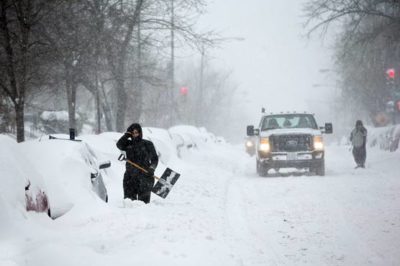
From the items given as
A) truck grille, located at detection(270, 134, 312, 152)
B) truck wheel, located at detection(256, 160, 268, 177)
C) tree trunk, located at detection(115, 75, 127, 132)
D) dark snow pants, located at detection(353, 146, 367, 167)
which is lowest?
truck wheel, located at detection(256, 160, 268, 177)

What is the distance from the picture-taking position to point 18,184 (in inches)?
251

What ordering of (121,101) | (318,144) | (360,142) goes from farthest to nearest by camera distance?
(360,142)
(121,101)
(318,144)

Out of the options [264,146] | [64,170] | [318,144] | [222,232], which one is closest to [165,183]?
[222,232]

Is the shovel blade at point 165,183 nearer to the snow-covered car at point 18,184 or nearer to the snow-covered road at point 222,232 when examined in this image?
the snow-covered road at point 222,232

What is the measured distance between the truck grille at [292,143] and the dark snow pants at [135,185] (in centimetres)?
841

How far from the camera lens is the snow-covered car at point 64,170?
8.21 meters

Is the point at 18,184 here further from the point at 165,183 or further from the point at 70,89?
the point at 70,89

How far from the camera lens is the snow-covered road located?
6561 millimetres

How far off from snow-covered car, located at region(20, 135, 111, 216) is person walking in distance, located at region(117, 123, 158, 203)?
3.03 ft

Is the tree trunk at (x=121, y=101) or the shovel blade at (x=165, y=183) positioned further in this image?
the tree trunk at (x=121, y=101)

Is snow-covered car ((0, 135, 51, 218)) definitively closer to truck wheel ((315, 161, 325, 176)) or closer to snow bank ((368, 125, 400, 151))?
→ truck wheel ((315, 161, 325, 176))

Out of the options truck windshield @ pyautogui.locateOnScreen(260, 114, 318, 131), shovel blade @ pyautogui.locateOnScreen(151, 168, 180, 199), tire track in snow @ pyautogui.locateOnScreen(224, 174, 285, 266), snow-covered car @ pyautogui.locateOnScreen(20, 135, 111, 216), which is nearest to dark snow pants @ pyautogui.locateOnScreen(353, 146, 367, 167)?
truck windshield @ pyautogui.locateOnScreen(260, 114, 318, 131)

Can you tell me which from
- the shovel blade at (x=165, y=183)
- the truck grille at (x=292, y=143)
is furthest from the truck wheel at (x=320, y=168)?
the shovel blade at (x=165, y=183)

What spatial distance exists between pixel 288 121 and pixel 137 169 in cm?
989
